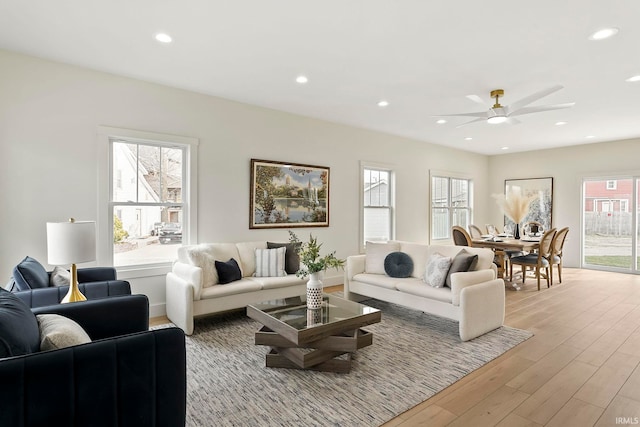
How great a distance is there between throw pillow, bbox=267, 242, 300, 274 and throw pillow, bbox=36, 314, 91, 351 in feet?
9.46

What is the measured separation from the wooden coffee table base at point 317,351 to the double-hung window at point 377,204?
3.56 m

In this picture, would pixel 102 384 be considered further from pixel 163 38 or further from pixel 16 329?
pixel 163 38

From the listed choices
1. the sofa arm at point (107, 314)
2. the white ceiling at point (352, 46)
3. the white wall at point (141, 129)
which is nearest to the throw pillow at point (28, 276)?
the sofa arm at point (107, 314)

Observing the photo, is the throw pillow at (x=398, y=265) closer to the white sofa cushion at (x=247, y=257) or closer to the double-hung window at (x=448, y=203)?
the white sofa cushion at (x=247, y=257)

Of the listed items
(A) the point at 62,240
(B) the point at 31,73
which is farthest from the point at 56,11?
(A) the point at 62,240

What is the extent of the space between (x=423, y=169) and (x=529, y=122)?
2.19 m

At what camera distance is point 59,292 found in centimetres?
265

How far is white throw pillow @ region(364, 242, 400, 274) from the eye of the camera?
4.58m

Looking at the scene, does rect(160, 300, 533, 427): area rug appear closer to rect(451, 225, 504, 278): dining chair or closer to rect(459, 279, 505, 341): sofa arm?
rect(459, 279, 505, 341): sofa arm

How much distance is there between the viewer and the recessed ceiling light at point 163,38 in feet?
9.64

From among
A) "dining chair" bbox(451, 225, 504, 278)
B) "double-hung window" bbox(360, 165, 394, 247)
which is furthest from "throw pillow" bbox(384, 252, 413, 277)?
"dining chair" bbox(451, 225, 504, 278)

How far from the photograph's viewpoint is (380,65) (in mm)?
3496

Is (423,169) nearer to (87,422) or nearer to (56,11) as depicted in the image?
(56,11)

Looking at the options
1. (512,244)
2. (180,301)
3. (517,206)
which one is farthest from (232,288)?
(517,206)
